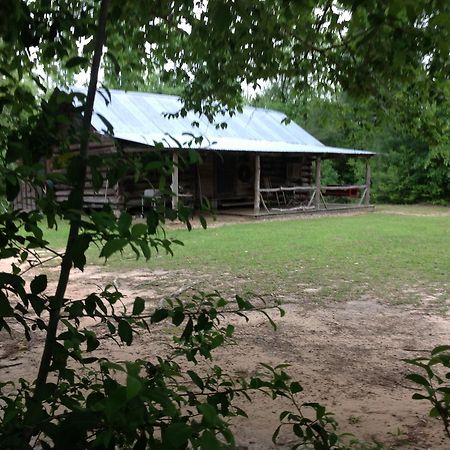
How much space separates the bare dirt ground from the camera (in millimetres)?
3479

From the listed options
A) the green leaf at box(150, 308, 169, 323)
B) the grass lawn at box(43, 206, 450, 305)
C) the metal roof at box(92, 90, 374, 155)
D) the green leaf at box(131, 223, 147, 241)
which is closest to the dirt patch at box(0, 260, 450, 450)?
the grass lawn at box(43, 206, 450, 305)

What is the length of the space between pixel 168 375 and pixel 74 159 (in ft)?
2.75

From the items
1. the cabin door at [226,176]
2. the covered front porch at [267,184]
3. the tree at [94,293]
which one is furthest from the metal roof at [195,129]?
the tree at [94,293]

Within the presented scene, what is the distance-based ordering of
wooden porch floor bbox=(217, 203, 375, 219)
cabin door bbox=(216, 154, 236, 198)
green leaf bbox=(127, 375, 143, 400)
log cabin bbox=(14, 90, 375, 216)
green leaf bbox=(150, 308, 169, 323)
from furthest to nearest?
1. cabin door bbox=(216, 154, 236, 198)
2. wooden porch floor bbox=(217, 203, 375, 219)
3. log cabin bbox=(14, 90, 375, 216)
4. green leaf bbox=(150, 308, 169, 323)
5. green leaf bbox=(127, 375, 143, 400)

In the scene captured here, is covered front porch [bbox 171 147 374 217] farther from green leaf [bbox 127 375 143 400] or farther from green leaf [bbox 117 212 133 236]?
green leaf [bbox 127 375 143 400]

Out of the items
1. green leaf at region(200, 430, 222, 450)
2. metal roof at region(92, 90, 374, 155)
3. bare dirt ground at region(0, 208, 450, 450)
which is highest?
metal roof at region(92, 90, 374, 155)

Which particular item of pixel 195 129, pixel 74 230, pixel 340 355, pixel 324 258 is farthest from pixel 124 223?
pixel 195 129

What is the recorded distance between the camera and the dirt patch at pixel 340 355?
11.4 ft

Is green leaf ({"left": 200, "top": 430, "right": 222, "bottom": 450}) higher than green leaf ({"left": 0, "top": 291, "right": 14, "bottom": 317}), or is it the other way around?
green leaf ({"left": 0, "top": 291, "right": 14, "bottom": 317})

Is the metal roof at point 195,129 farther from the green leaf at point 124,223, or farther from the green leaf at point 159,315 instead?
the green leaf at point 124,223

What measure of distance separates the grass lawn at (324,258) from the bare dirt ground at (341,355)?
0.51 metres

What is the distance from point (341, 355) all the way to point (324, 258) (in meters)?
5.69

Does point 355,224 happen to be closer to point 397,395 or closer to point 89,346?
point 397,395

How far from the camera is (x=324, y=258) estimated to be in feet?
34.5
